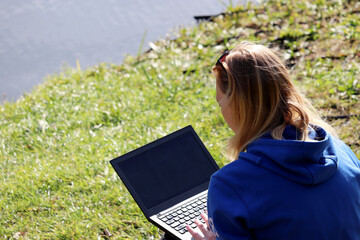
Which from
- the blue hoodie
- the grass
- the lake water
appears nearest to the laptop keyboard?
the grass

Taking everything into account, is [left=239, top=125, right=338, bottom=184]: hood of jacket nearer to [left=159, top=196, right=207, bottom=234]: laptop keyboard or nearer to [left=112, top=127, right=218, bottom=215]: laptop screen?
[left=159, top=196, right=207, bottom=234]: laptop keyboard

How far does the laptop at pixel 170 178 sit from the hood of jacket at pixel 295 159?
2.48ft

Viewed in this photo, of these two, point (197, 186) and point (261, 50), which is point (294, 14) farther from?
point (261, 50)

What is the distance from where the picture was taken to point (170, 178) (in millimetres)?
2322

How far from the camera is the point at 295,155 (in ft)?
4.57

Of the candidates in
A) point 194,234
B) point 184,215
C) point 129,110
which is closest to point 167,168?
point 184,215

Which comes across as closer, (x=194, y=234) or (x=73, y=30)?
(x=194, y=234)

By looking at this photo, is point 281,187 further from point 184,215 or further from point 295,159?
point 184,215

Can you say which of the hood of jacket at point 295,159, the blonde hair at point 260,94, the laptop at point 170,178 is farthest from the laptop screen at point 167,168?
the hood of jacket at point 295,159

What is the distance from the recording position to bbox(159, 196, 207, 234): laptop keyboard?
2115mm

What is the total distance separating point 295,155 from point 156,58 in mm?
3694

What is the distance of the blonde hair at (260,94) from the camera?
157 centimetres

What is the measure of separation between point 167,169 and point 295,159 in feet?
3.38

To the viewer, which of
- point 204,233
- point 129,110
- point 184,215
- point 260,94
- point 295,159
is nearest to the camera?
point 295,159
